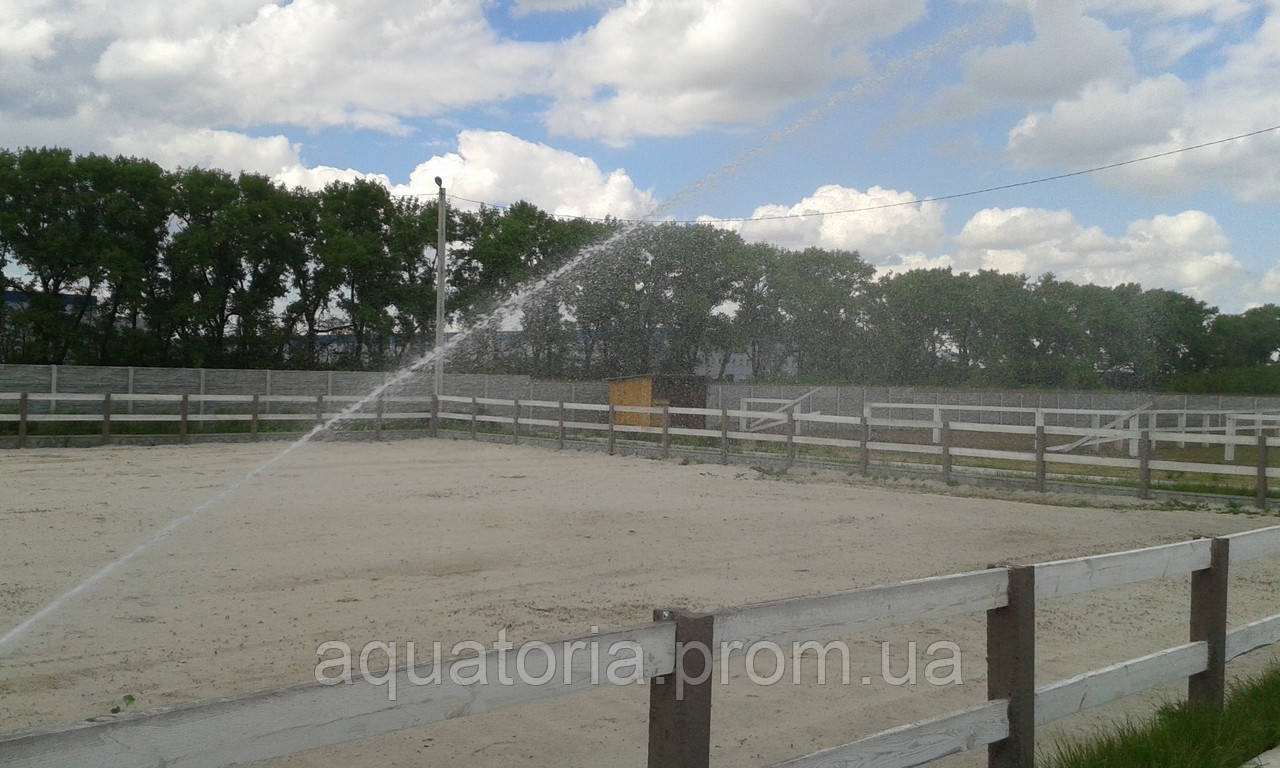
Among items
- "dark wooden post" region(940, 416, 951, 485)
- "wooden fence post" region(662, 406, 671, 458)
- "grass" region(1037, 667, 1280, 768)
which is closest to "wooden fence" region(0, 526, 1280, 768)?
"grass" region(1037, 667, 1280, 768)

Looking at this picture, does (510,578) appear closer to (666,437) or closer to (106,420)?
(666,437)

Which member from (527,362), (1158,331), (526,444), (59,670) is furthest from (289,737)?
(1158,331)

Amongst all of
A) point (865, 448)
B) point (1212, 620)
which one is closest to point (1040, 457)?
point (865, 448)

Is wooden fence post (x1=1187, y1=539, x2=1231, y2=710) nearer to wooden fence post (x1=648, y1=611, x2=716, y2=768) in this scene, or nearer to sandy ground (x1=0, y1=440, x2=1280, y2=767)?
sandy ground (x1=0, y1=440, x2=1280, y2=767)

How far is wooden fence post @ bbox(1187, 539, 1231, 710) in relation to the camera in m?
4.63

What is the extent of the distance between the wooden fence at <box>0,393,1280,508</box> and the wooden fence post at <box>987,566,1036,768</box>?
37.7ft

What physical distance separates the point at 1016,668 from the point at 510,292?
33.1m

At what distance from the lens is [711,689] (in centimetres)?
317

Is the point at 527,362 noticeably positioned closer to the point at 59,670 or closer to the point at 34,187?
the point at 34,187

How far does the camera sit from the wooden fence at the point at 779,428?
15188mm

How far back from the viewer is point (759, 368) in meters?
42.0

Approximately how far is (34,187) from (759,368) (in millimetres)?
26875

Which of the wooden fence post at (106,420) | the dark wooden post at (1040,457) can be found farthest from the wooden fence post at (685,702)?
the wooden fence post at (106,420)

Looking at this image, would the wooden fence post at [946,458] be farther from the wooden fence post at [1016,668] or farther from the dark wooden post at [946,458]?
the wooden fence post at [1016,668]
